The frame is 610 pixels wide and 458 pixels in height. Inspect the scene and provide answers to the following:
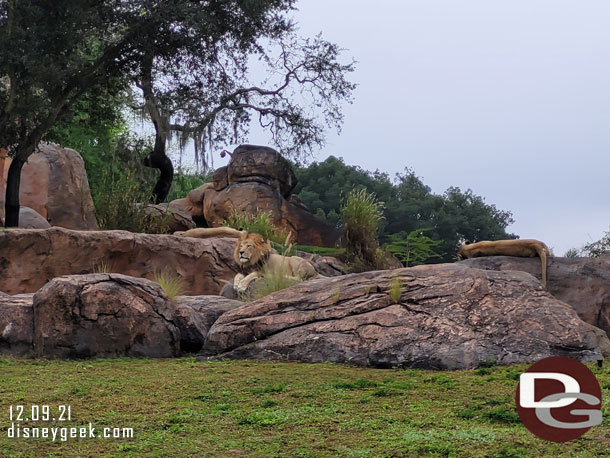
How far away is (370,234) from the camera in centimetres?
2181

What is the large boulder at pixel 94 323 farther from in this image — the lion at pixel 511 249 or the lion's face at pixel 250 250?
the lion at pixel 511 249

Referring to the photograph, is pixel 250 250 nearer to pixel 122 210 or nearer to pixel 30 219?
pixel 30 219

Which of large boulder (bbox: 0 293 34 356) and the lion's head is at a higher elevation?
the lion's head

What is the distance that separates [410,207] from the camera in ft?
140

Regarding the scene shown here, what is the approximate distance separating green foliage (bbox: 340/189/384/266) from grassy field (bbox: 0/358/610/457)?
12.6 meters

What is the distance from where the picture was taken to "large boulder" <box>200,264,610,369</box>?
8.74 m

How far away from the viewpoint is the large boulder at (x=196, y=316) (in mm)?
10547

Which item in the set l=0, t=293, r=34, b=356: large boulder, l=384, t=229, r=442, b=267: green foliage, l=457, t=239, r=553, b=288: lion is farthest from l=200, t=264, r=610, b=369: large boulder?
l=384, t=229, r=442, b=267: green foliage

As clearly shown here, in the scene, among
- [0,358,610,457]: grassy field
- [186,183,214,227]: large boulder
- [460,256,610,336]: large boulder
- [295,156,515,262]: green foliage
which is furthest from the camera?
[295,156,515,262]: green foliage

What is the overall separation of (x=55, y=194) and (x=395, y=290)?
14.3m

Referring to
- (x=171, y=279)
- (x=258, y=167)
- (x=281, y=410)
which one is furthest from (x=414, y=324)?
(x=258, y=167)

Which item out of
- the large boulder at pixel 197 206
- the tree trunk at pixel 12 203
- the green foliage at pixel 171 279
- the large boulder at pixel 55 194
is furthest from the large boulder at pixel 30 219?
the large boulder at pixel 197 206

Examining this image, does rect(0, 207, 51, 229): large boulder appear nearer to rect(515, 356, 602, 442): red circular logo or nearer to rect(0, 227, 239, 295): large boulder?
rect(0, 227, 239, 295): large boulder

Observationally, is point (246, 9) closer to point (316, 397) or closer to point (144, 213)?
point (144, 213)
